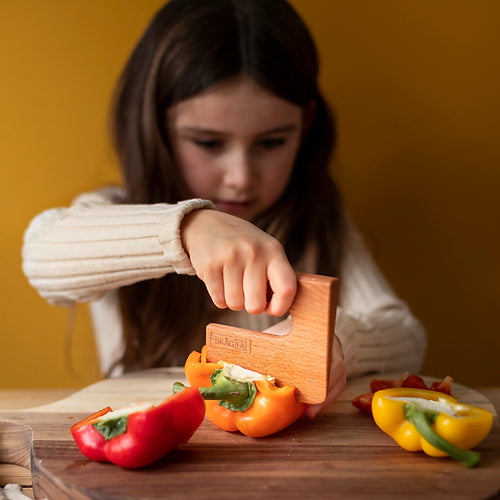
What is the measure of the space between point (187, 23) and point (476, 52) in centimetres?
80

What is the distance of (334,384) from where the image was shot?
90 centimetres

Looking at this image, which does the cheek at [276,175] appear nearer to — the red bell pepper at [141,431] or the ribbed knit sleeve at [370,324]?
the ribbed knit sleeve at [370,324]

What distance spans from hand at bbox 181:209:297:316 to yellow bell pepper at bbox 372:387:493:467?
0.18m

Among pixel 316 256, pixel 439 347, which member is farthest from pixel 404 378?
pixel 439 347

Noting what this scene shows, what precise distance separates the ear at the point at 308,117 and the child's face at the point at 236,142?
12 centimetres

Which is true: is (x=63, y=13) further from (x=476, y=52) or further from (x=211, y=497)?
(x=211, y=497)

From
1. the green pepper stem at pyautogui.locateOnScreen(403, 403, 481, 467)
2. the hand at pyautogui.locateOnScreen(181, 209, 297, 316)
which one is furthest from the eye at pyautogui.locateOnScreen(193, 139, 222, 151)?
the green pepper stem at pyautogui.locateOnScreen(403, 403, 481, 467)

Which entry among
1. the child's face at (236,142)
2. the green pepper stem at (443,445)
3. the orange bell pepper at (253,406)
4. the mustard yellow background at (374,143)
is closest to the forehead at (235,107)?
the child's face at (236,142)

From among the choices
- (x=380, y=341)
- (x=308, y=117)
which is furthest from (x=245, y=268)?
(x=308, y=117)

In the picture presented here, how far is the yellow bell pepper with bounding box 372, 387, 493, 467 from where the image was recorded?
2.30 ft

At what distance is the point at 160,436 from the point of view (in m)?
0.69

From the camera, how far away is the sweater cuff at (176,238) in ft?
3.01

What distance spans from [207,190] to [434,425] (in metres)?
0.78

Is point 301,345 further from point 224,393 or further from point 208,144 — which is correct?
point 208,144
